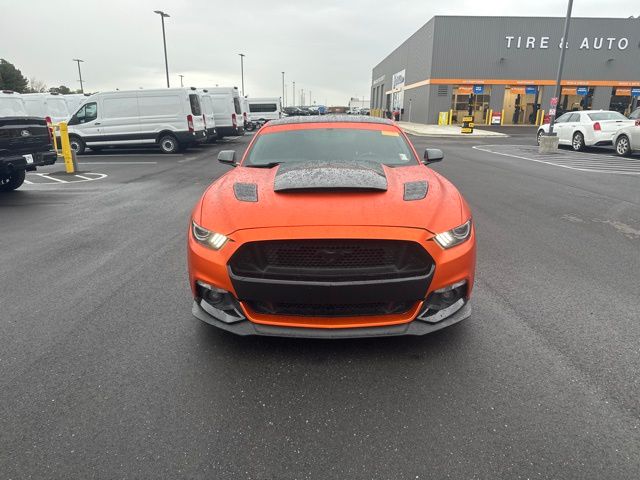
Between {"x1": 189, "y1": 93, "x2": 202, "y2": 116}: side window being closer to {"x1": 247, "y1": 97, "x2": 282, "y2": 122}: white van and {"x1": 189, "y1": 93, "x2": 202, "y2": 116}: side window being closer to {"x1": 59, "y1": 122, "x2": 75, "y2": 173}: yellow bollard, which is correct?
{"x1": 59, "y1": 122, "x2": 75, "y2": 173}: yellow bollard

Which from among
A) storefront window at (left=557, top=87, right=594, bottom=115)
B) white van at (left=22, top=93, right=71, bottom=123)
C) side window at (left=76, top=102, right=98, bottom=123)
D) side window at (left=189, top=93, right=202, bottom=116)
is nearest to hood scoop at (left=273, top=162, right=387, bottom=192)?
side window at (left=189, top=93, right=202, bottom=116)

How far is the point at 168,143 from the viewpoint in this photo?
17.7 meters

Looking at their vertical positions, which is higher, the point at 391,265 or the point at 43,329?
the point at 391,265

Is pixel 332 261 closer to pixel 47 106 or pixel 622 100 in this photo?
pixel 47 106

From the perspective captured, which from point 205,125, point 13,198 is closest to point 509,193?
point 13,198

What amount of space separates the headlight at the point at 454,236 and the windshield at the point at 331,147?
50.1 inches

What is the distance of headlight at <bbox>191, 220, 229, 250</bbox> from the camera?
106 inches

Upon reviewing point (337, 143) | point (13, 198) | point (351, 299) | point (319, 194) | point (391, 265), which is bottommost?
point (13, 198)

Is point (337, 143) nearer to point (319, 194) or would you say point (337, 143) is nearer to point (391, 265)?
point (319, 194)

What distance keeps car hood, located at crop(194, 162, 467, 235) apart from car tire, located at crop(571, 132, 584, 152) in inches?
685

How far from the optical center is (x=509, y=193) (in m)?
8.70

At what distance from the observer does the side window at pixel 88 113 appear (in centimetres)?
1726

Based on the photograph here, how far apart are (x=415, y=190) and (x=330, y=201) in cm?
69

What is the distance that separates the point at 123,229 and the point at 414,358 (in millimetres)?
4882
